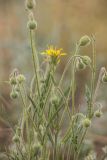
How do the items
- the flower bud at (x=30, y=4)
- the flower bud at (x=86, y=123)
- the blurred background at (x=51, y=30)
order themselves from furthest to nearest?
the blurred background at (x=51, y=30) → the flower bud at (x=30, y=4) → the flower bud at (x=86, y=123)

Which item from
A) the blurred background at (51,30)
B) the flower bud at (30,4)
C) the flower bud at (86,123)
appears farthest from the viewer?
the blurred background at (51,30)

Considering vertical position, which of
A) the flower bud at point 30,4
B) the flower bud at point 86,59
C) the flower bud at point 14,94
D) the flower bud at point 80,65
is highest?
the flower bud at point 30,4

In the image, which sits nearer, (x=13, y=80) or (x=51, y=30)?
(x=13, y=80)

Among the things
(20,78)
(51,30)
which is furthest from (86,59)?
(51,30)

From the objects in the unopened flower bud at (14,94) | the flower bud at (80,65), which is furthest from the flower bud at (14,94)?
the flower bud at (80,65)

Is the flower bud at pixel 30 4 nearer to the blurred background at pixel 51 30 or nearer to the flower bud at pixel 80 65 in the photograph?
the flower bud at pixel 80 65

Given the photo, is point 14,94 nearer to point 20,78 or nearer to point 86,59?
point 20,78

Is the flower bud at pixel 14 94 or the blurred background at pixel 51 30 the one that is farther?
the blurred background at pixel 51 30

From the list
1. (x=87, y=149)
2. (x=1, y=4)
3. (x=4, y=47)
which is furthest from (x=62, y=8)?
(x=87, y=149)

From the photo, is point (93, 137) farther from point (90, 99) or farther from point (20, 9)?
point (20, 9)
